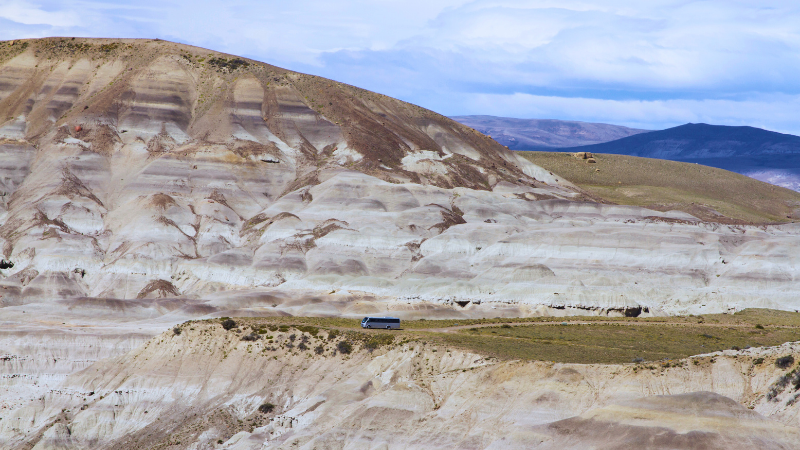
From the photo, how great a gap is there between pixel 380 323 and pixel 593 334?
745 inches

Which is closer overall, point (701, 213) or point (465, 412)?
point (465, 412)

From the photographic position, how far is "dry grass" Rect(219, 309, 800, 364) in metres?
63.4

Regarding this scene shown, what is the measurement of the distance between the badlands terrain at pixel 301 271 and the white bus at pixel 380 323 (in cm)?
834

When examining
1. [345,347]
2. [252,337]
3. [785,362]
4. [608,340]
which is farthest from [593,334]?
[252,337]

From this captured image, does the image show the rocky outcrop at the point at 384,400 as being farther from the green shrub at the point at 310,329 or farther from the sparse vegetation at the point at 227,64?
the sparse vegetation at the point at 227,64

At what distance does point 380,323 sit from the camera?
76.1 metres

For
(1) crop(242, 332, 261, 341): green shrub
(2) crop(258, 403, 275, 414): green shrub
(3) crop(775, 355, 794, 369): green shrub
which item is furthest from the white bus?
(3) crop(775, 355, 794, 369): green shrub

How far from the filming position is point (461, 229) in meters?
130

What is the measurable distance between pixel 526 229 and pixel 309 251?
32.0 m

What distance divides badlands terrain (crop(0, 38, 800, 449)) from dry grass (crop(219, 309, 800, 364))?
268 cm

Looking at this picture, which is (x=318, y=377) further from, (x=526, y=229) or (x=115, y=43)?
(x=115, y=43)

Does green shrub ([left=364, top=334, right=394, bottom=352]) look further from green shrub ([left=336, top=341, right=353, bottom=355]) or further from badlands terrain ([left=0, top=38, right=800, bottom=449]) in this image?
green shrub ([left=336, top=341, right=353, bottom=355])

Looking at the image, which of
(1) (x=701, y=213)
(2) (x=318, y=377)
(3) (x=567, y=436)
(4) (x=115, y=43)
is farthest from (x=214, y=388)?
(4) (x=115, y=43)

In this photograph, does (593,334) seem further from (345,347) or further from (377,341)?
(345,347)
